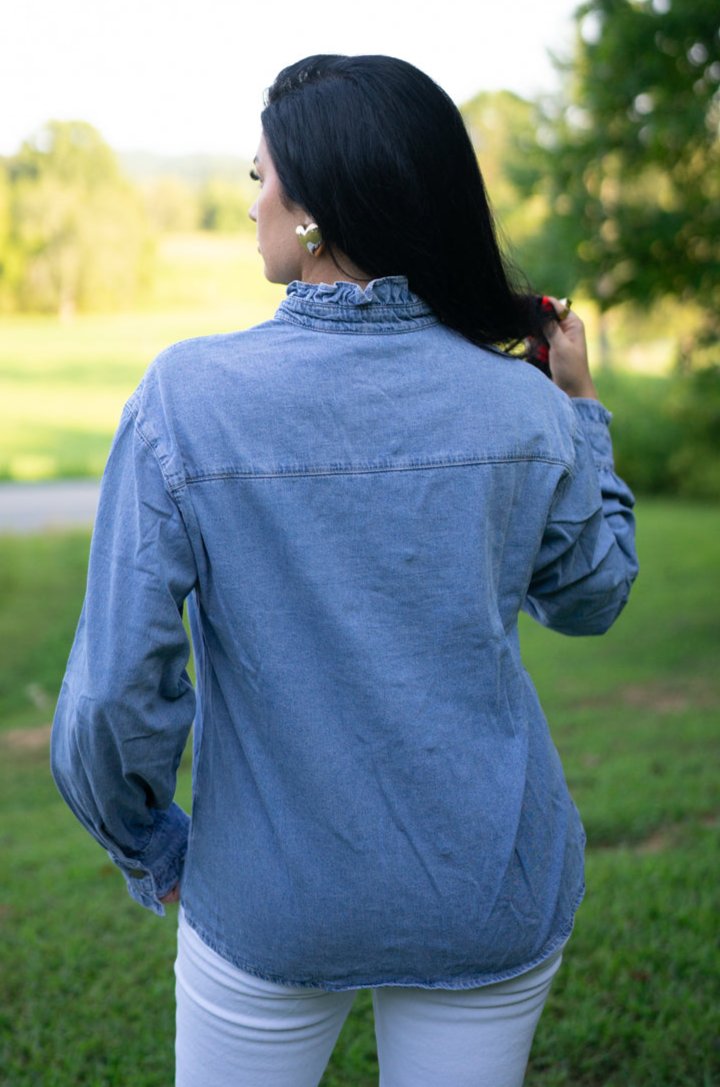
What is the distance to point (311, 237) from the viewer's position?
1230mm

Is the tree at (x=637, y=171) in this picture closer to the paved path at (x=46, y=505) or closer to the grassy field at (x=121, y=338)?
the paved path at (x=46, y=505)

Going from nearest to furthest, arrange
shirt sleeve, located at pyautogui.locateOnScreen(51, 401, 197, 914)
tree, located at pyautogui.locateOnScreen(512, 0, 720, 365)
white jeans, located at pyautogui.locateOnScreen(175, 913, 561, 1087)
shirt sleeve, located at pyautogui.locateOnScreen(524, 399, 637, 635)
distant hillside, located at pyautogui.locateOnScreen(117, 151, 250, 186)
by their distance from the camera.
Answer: shirt sleeve, located at pyautogui.locateOnScreen(51, 401, 197, 914) < white jeans, located at pyautogui.locateOnScreen(175, 913, 561, 1087) < shirt sleeve, located at pyautogui.locateOnScreen(524, 399, 637, 635) < tree, located at pyautogui.locateOnScreen(512, 0, 720, 365) < distant hillside, located at pyautogui.locateOnScreen(117, 151, 250, 186)

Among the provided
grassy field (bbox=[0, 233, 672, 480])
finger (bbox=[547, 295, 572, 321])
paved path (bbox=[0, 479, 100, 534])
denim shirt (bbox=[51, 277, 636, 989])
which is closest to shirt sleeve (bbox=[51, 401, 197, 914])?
denim shirt (bbox=[51, 277, 636, 989])

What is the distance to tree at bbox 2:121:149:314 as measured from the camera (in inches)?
848

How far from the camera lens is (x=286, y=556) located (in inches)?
46.2

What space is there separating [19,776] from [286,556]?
5.04m

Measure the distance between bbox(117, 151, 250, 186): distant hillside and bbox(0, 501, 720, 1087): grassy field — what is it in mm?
19953

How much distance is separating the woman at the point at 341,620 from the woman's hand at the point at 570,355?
0.25 metres

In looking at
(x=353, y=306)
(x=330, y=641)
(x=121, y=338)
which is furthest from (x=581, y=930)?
(x=121, y=338)

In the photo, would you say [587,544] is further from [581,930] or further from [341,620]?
[581,930]

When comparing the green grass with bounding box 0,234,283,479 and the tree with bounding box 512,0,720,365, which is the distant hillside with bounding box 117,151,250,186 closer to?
the green grass with bounding box 0,234,283,479

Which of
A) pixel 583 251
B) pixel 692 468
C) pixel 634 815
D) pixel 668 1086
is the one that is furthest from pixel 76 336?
pixel 668 1086

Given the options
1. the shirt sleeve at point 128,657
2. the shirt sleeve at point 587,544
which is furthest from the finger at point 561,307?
the shirt sleeve at point 128,657

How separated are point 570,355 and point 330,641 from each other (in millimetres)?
593
